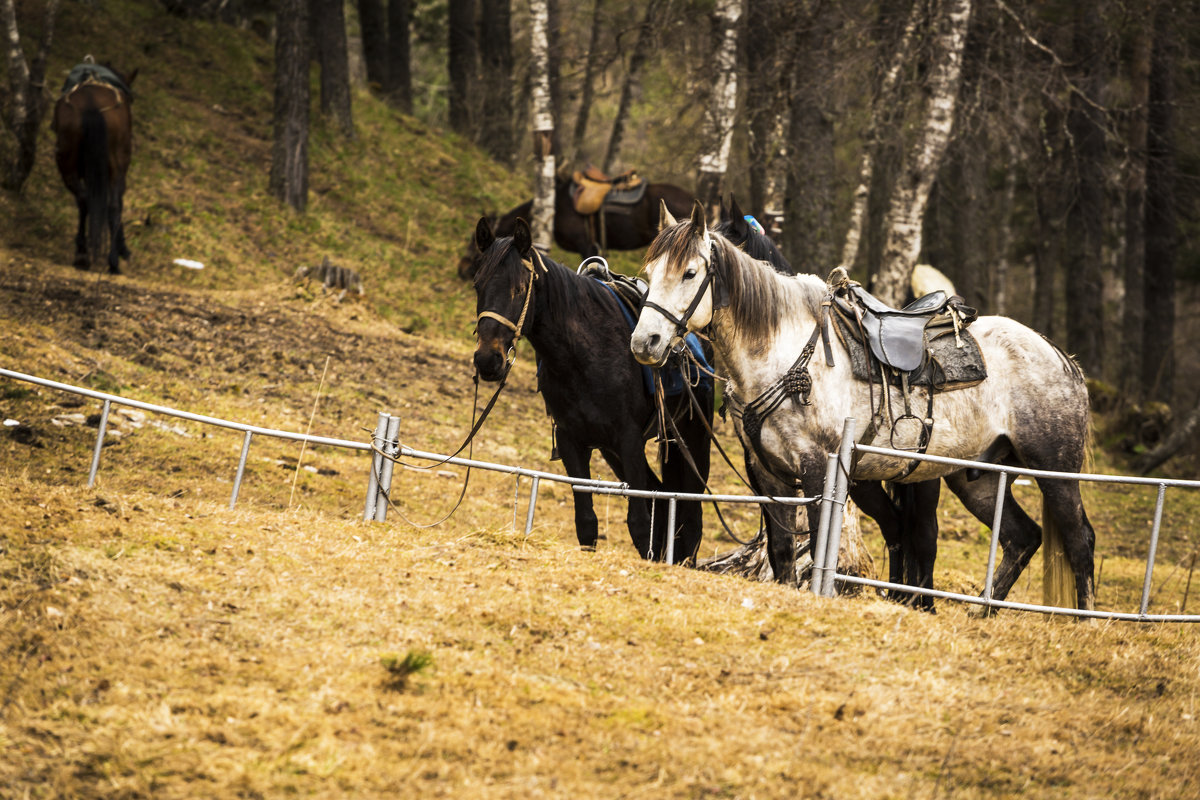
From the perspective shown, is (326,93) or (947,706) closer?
(947,706)

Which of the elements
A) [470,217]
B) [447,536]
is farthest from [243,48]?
[447,536]

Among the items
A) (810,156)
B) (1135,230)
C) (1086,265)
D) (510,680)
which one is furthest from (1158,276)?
(510,680)

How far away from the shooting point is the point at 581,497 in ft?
21.5

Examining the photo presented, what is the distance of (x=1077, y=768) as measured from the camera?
3.78 metres

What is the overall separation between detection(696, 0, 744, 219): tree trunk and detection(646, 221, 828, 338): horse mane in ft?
22.0

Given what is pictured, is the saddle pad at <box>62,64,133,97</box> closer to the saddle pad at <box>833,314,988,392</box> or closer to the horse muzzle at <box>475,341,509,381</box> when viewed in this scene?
the horse muzzle at <box>475,341,509,381</box>

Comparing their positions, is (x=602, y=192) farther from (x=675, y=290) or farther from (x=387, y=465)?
(x=675, y=290)

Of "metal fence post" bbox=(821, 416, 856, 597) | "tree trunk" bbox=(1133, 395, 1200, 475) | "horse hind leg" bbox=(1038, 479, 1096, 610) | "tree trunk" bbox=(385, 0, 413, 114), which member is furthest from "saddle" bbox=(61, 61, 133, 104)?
"tree trunk" bbox=(1133, 395, 1200, 475)

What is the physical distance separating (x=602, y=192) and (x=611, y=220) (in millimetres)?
464

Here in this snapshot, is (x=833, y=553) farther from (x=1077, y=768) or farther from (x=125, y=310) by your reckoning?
(x=125, y=310)

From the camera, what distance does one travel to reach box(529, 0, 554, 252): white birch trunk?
13898 millimetres

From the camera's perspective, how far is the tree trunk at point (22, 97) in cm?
1289

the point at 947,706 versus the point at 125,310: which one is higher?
the point at 125,310

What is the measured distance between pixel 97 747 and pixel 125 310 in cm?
887
